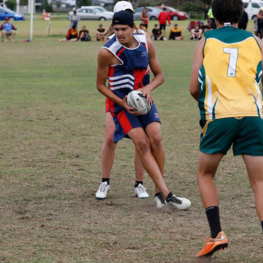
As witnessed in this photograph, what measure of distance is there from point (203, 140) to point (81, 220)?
1.72 meters

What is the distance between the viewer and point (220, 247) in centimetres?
468

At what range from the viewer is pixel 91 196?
6863 millimetres

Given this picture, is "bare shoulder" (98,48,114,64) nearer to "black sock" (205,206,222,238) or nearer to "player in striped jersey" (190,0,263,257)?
"player in striped jersey" (190,0,263,257)

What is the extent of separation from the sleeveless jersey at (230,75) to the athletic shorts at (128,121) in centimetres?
166

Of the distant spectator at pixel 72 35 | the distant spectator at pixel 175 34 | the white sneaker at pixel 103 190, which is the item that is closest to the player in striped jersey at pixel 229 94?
the white sneaker at pixel 103 190

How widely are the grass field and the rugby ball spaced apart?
0.99 meters

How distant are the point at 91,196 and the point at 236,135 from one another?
262 cm

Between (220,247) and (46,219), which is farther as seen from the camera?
(46,219)

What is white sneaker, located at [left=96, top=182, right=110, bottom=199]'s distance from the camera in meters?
6.76

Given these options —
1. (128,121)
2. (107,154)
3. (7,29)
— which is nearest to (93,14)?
(7,29)

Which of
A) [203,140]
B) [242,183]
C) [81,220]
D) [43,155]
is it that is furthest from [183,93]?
[203,140]

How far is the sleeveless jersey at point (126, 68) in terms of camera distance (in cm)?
622

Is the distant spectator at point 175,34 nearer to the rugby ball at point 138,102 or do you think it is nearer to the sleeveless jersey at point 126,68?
the sleeveless jersey at point 126,68

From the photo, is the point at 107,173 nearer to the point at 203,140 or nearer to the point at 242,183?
the point at 242,183
